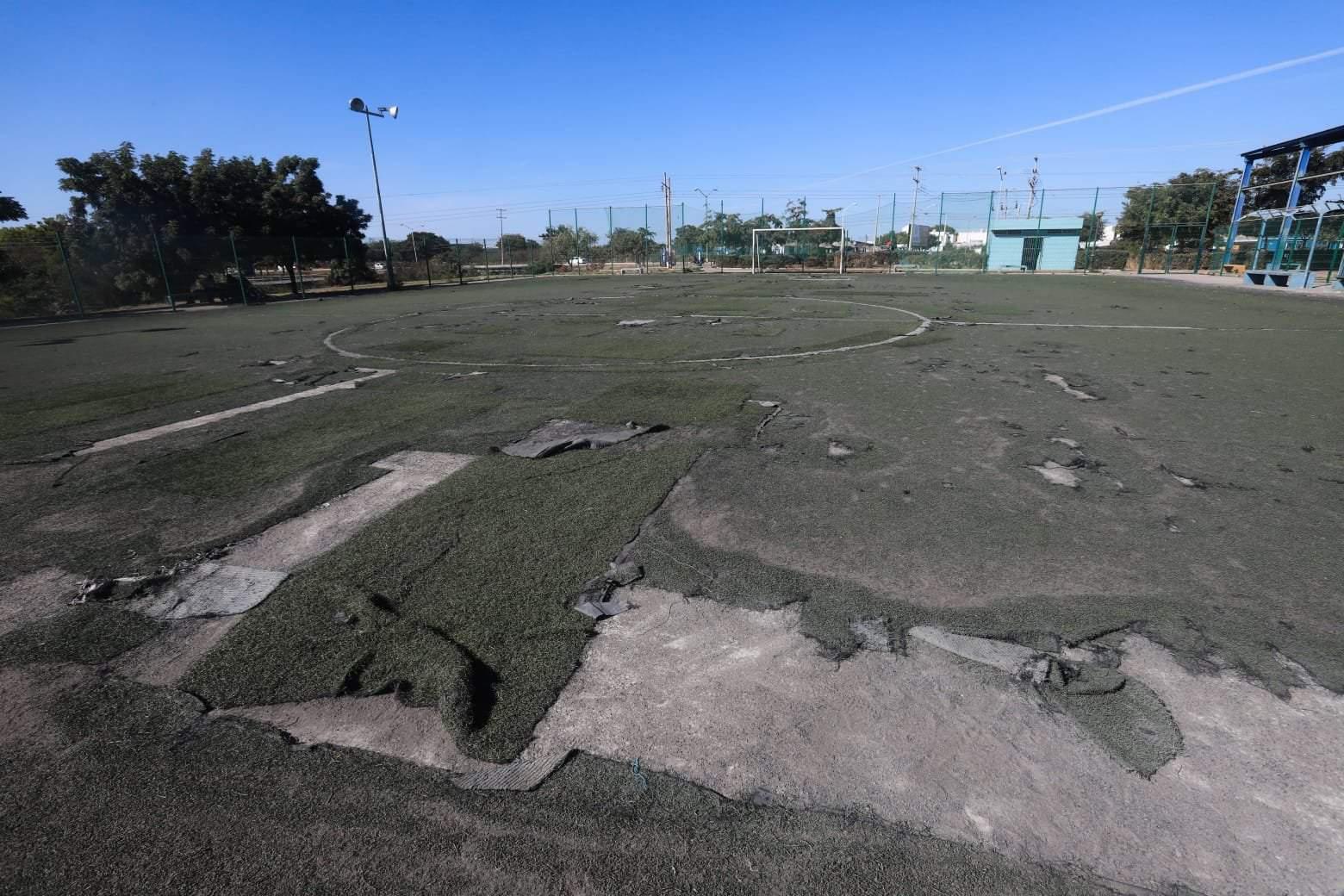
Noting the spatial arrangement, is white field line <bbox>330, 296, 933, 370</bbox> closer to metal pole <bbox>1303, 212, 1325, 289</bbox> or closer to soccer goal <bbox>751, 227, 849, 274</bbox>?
Answer: metal pole <bbox>1303, 212, 1325, 289</bbox>

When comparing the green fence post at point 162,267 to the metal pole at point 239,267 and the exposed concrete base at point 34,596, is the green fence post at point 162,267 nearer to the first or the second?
the metal pole at point 239,267

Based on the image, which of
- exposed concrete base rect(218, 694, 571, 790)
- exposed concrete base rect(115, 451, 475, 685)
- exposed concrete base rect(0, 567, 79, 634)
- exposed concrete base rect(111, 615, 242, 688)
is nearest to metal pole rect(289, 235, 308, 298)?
exposed concrete base rect(115, 451, 475, 685)

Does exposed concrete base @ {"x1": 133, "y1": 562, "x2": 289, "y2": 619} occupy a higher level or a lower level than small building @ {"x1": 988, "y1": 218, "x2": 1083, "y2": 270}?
lower

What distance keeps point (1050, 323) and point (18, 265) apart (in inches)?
1078

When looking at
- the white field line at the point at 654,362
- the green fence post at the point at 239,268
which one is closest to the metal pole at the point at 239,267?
the green fence post at the point at 239,268

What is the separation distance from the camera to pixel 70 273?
20.0 m

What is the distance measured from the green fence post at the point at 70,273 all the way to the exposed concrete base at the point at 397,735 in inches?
981

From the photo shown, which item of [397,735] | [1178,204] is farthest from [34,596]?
[1178,204]

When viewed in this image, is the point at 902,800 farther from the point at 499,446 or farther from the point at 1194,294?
the point at 1194,294

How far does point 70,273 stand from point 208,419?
20.5 meters

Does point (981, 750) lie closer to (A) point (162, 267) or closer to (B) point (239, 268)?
(A) point (162, 267)

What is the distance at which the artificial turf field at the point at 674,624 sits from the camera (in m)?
1.71

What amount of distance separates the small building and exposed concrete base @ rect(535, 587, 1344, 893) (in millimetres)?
37635

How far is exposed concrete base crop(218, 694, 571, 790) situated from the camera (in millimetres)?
1956
